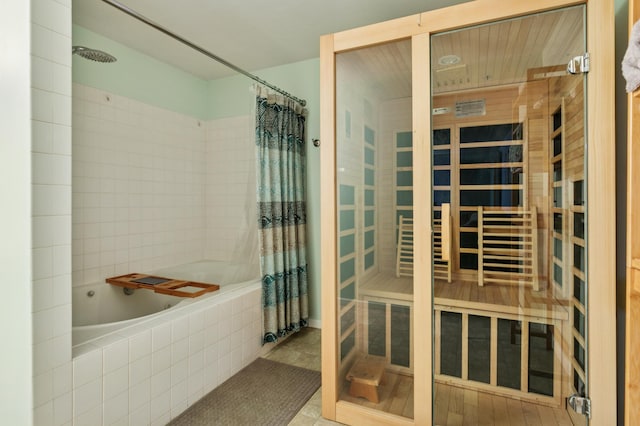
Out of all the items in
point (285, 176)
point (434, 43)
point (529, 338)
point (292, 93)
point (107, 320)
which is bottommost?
point (107, 320)

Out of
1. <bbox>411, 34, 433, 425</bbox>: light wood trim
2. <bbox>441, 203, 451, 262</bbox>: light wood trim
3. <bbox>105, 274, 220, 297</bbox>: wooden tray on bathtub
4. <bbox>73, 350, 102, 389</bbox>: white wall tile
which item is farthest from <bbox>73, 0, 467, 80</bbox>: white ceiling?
<bbox>73, 350, 102, 389</bbox>: white wall tile

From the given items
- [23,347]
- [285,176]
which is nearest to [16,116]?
[23,347]

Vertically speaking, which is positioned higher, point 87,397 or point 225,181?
point 225,181

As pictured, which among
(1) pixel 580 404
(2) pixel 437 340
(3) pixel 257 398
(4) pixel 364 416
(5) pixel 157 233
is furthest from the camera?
(5) pixel 157 233

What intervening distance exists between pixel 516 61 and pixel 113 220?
9.89 feet

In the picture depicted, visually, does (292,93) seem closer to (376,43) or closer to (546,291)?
(376,43)

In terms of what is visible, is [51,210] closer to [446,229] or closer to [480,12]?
Result: [446,229]

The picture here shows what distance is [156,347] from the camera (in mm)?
1755

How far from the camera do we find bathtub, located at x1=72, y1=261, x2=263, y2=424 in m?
1.51

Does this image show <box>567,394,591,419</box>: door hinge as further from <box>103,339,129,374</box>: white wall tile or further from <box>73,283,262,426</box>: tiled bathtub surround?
<box>103,339,129,374</box>: white wall tile

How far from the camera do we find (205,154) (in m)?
3.65

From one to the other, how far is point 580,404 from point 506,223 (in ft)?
2.72

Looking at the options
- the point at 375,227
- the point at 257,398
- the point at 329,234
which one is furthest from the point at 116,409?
the point at 375,227

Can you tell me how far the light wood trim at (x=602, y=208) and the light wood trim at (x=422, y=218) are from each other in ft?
2.10
